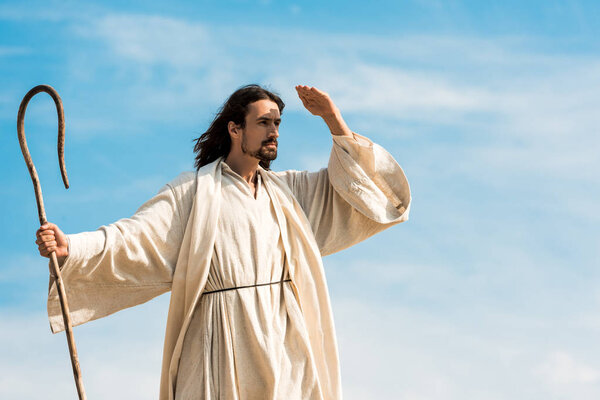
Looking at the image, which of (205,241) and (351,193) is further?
(351,193)

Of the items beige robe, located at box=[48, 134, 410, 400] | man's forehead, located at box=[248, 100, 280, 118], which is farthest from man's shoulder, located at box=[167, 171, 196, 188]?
man's forehead, located at box=[248, 100, 280, 118]

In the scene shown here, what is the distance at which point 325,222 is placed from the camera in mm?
6980

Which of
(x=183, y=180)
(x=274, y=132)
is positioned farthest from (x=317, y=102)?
(x=183, y=180)

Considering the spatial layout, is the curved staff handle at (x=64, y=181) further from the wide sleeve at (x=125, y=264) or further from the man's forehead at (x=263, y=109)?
the man's forehead at (x=263, y=109)

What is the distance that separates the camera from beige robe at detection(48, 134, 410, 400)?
6.19 metres

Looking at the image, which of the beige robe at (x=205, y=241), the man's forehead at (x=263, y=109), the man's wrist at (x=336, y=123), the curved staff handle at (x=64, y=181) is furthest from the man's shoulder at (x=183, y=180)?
the man's wrist at (x=336, y=123)

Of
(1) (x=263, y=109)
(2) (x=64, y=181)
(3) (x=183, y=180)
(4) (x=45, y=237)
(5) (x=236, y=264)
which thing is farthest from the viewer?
(1) (x=263, y=109)

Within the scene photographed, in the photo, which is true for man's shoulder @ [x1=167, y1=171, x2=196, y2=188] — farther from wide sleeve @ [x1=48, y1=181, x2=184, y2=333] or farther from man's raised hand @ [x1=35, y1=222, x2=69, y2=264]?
man's raised hand @ [x1=35, y1=222, x2=69, y2=264]

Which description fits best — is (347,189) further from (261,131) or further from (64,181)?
(64,181)

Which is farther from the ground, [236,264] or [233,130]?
[233,130]

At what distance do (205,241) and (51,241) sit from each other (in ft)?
3.34

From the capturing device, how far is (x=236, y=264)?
6234mm

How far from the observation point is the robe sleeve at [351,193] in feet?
22.3

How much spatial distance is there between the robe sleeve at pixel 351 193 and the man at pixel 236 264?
0.05 feet
